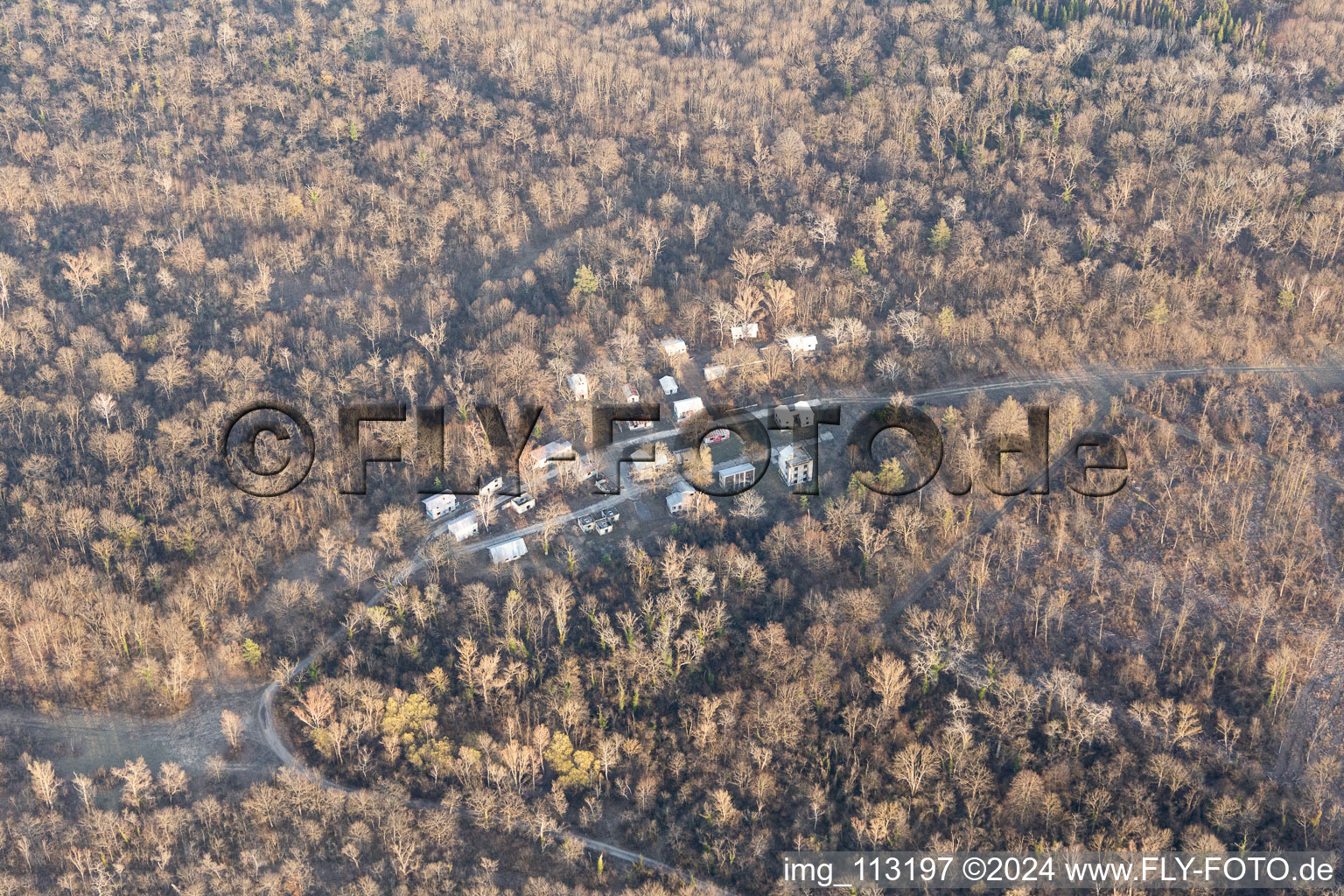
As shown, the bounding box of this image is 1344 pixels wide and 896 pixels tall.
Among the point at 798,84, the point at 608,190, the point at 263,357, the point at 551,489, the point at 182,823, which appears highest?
the point at 798,84

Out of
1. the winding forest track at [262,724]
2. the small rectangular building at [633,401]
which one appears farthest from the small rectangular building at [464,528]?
the small rectangular building at [633,401]

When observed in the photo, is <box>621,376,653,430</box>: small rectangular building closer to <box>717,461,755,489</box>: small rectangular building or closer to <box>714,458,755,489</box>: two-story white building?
<box>714,458,755,489</box>: two-story white building

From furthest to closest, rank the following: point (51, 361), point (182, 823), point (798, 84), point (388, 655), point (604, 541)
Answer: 1. point (798, 84)
2. point (51, 361)
3. point (604, 541)
4. point (388, 655)
5. point (182, 823)

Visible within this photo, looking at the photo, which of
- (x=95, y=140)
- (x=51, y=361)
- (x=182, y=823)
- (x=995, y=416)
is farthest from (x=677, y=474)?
(x=95, y=140)

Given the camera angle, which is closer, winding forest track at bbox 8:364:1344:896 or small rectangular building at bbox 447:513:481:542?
winding forest track at bbox 8:364:1344:896

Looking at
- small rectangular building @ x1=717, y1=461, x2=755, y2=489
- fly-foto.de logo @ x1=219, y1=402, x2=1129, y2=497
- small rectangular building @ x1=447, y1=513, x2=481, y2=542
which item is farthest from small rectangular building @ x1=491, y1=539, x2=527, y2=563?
small rectangular building @ x1=717, y1=461, x2=755, y2=489

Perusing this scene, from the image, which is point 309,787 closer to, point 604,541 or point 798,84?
point 604,541
